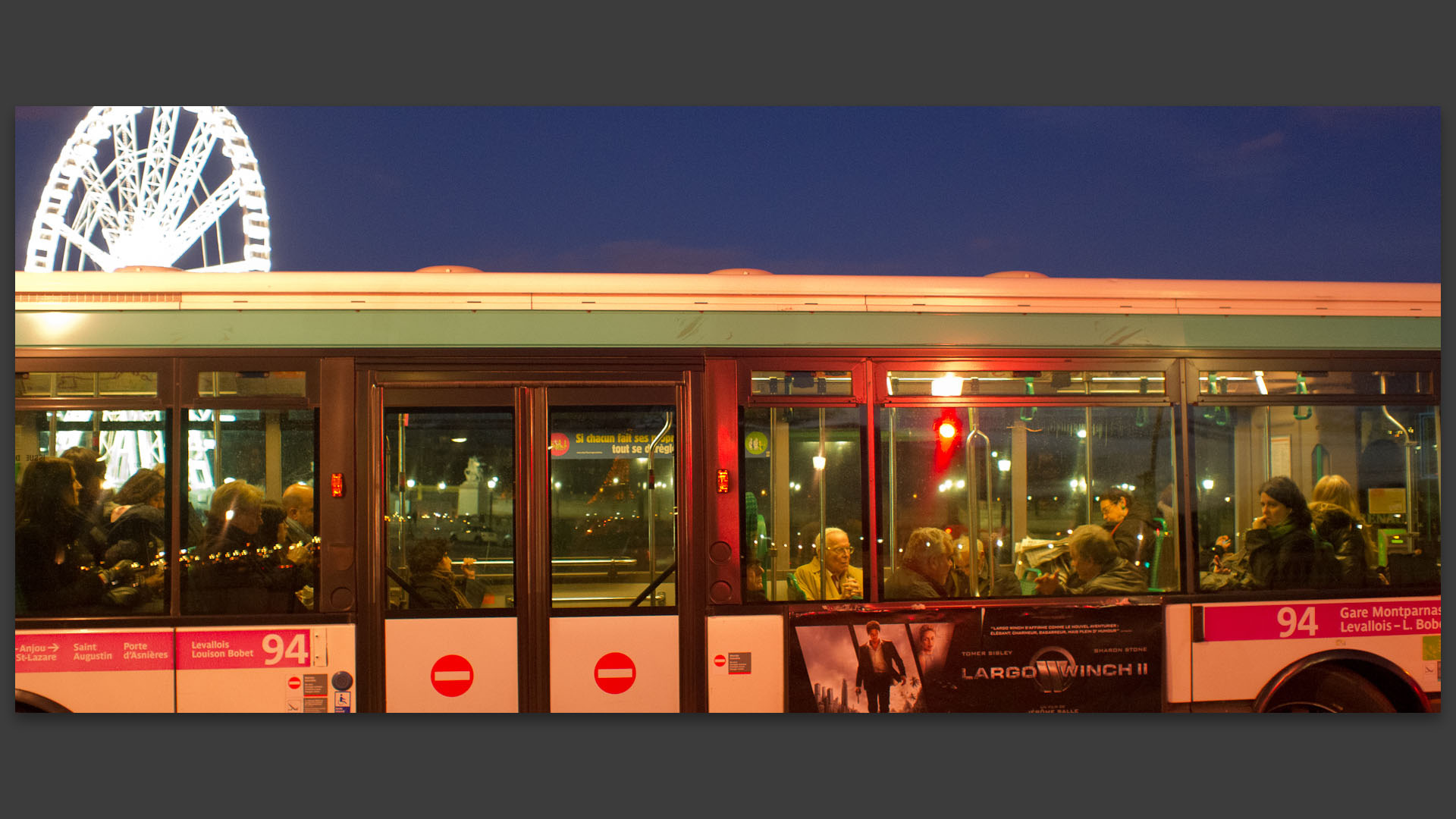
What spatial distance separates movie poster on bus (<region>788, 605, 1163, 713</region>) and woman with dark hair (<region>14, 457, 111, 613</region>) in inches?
143

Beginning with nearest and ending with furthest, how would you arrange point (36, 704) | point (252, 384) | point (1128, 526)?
point (36, 704)
point (252, 384)
point (1128, 526)

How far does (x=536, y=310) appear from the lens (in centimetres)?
472

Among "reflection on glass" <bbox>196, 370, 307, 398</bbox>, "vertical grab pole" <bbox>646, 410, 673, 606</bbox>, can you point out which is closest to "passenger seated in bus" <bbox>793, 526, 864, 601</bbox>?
"vertical grab pole" <bbox>646, 410, 673, 606</bbox>

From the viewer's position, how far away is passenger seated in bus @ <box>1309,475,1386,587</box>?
4.87 meters

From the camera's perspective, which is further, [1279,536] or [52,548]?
[1279,536]

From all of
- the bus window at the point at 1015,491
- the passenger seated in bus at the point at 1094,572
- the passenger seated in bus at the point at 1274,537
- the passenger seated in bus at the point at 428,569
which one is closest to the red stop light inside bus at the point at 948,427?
the bus window at the point at 1015,491

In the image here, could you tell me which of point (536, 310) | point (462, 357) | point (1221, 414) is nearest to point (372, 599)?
point (462, 357)

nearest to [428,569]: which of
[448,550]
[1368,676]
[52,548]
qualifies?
[448,550]

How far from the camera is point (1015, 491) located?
4738 millimetres

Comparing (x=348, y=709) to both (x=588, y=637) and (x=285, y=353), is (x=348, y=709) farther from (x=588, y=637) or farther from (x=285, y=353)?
(x=285, y=353)

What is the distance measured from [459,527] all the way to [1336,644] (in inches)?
188

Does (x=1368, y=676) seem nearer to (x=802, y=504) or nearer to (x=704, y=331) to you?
(x=802, y=504)

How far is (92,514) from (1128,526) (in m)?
5.40

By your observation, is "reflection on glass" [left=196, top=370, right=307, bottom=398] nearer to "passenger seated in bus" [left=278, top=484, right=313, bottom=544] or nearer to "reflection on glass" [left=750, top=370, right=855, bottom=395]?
"passenger seated in bus" [left=278, top=484, right=313, bottom=544]
